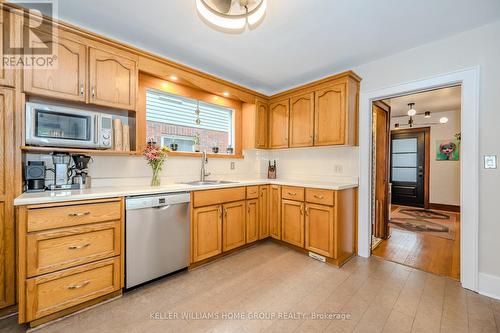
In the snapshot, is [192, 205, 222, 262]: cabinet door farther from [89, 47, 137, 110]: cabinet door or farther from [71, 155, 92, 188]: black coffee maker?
[89, 47, 137, 110]: cabinet door

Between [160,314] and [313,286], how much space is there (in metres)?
1.39

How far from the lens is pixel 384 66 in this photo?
104 inches

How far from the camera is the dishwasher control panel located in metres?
1.93

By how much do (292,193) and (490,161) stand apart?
1.93 m

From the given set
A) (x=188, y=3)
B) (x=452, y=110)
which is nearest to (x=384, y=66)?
(x=188, y=3)

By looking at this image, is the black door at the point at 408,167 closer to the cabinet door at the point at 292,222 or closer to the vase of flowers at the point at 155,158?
the cabinet door at the point at 292,222

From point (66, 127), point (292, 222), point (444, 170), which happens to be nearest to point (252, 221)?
point (292, 222)

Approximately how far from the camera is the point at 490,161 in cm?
199

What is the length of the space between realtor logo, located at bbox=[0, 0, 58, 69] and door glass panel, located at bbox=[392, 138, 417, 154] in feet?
Answer: 23.9

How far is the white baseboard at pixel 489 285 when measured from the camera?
1931mm

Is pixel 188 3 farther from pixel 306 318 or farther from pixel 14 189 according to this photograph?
pixel 306 318

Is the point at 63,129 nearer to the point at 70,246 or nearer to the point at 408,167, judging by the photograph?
the point at 70,246

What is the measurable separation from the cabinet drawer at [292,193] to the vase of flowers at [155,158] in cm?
162

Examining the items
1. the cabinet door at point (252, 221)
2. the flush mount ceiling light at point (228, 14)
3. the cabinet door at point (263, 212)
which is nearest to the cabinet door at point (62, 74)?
the flush mount ceiling light at point (228, 14)
